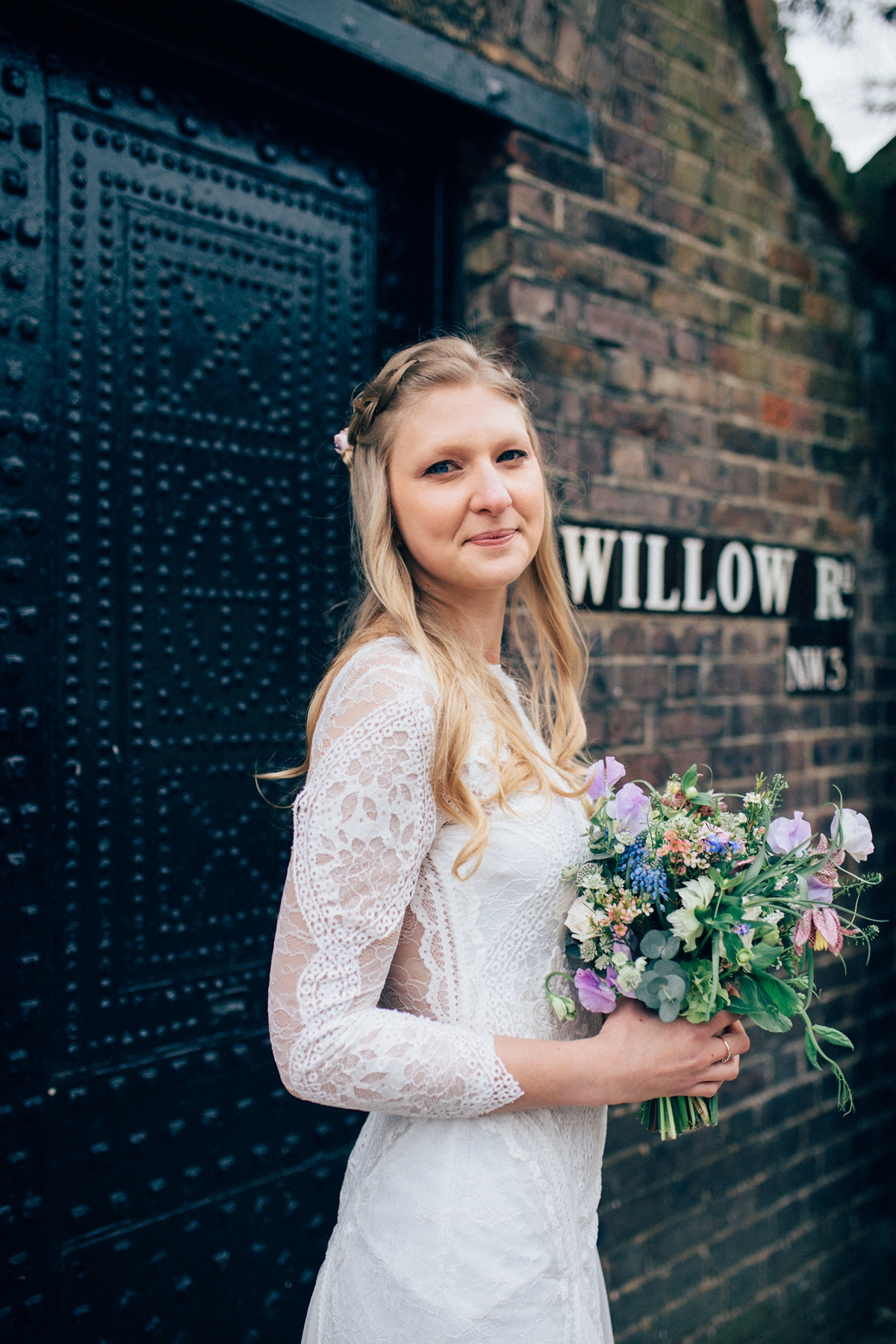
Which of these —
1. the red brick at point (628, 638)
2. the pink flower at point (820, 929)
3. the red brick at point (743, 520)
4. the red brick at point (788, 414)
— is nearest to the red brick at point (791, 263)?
the red brick at point (788, 414)

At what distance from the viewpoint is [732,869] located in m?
1.36

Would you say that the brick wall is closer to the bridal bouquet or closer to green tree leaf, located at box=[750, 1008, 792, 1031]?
the bridal bouquet

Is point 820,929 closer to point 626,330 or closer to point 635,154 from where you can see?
point 626,330

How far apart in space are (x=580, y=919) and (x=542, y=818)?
0.16 meters

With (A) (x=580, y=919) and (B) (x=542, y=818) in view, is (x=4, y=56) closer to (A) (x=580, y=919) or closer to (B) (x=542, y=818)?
(B) (x=542, y=818)

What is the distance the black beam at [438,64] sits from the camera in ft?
6.80

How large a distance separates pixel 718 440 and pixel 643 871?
81.6 inches

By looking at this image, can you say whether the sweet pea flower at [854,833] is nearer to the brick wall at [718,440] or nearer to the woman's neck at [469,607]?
the woman's neck at [469,607]

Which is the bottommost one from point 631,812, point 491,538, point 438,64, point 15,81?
point 631,812

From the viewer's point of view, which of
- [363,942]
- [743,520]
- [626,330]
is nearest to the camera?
[363,942]

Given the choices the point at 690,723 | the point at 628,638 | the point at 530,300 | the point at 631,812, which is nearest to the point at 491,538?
the point at 631,812

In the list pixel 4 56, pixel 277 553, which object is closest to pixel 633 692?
pixel 277 553

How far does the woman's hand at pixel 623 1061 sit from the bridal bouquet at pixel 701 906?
0.11ft

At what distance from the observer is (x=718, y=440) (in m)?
3.06
